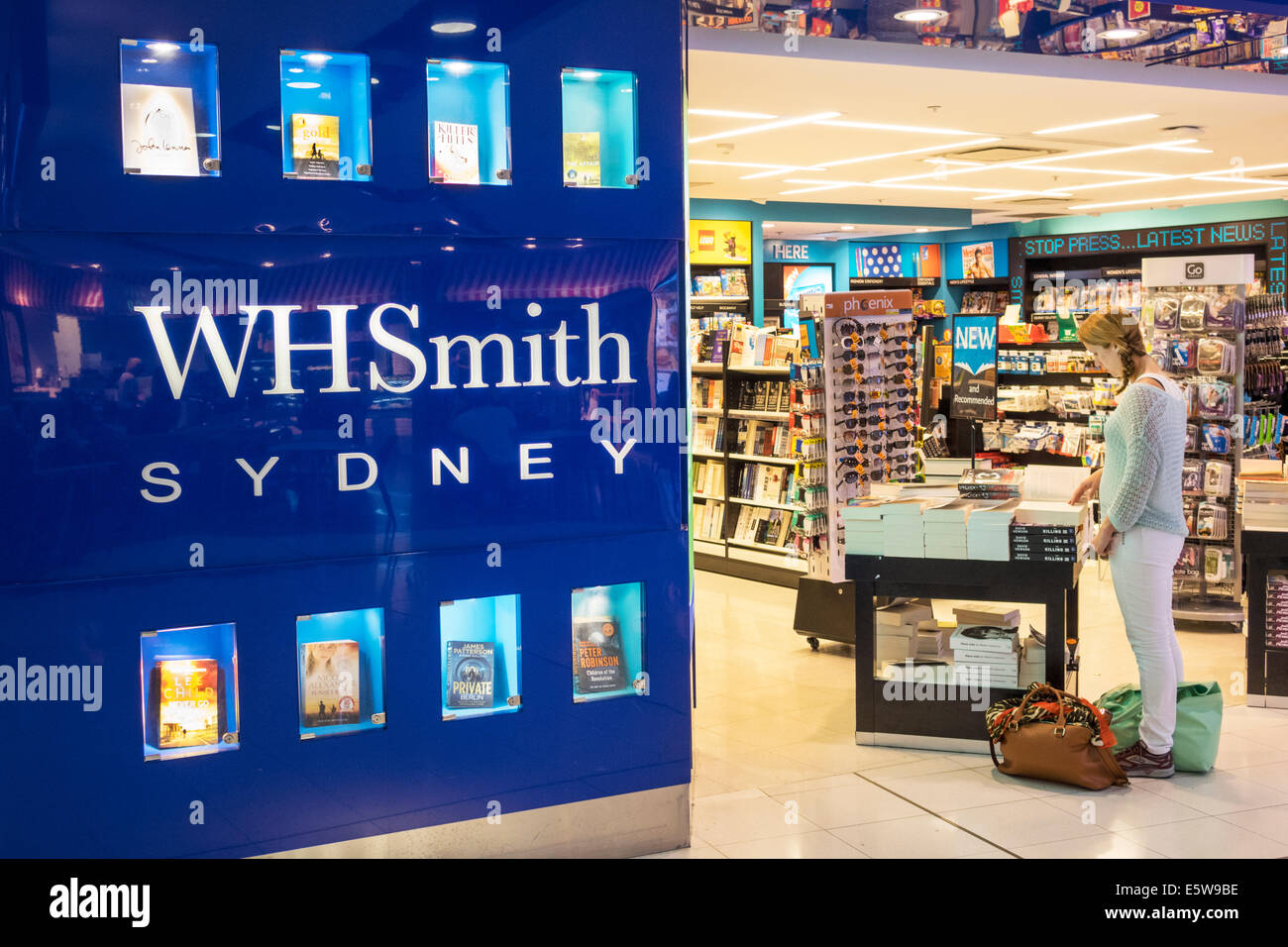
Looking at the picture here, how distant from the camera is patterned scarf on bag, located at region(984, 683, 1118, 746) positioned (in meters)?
4.57

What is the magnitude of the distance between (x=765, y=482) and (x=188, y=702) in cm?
634

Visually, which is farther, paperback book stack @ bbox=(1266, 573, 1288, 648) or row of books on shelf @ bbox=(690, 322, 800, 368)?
row of books on shelf @ bbox=(690, 322, 800, 368)

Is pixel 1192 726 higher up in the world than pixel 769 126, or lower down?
lower down

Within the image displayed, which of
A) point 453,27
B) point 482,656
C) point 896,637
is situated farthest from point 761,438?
point 453,27

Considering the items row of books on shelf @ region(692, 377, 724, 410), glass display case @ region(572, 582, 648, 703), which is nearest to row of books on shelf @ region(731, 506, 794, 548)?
row of books on shelf @ region(692, 377, 724, 410)

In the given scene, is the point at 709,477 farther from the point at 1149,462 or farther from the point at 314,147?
the point at 314,147

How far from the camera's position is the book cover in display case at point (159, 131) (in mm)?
3322

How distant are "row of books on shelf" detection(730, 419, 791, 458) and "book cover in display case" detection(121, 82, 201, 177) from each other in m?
6.24

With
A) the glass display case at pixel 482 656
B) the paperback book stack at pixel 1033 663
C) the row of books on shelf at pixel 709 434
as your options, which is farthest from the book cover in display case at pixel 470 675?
the row of books on shelf at pixel 709 434

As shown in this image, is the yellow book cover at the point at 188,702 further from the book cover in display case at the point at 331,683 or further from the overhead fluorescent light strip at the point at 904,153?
the overhead fluorescent light strip at the point at 904,153

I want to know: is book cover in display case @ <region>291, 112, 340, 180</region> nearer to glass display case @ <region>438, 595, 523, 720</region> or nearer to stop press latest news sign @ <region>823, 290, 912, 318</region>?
glass display case @ <region>438, 595, 523, 720</region>

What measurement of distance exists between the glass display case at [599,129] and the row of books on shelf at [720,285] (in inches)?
353

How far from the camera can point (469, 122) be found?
3781mm

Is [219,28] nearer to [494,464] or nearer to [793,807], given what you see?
[494,464]
